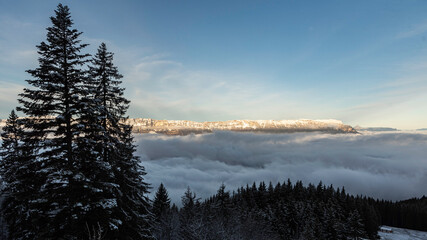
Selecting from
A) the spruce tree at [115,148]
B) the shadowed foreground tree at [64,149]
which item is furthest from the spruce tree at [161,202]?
the shadowed foreground tree at [64,149]

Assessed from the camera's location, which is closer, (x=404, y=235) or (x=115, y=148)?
(x=115, y=148)

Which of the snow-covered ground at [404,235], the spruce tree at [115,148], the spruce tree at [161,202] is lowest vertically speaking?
the snow-covered ground at [404,235]

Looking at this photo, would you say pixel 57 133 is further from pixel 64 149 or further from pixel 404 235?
pixel 404 235

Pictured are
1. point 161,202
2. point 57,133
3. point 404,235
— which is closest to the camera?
point 57,133

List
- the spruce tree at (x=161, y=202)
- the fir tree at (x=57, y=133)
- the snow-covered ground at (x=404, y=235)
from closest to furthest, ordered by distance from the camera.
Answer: the fir tree at (x=57, y=133) < the spruce tree at (x=161, y=202) < the snow-covered ground at (x=404, y=235)

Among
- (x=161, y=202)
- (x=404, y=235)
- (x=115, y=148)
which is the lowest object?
(x=404, y=235)

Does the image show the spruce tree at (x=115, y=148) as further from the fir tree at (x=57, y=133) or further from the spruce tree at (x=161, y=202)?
the spruce tree at (x=161, y=202)

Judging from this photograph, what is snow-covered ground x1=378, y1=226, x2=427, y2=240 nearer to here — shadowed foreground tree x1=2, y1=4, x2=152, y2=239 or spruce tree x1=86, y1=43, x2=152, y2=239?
spruce tree x1=86, y1=43, x2=152, y2=239

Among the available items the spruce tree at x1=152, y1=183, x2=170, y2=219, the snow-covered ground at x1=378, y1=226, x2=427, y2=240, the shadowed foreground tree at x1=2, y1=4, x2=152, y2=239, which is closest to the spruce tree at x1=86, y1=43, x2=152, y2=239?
the shadowed foreground tree at x1=2, y1=4, x2=152, y2=239

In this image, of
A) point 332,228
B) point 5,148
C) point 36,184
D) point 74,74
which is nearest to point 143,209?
point 36,184

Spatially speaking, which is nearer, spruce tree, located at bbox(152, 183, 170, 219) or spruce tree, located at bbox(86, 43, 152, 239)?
spruce tree, located at bbox(86, 43, 152, 239)

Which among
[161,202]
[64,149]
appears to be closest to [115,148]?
[64,149]
